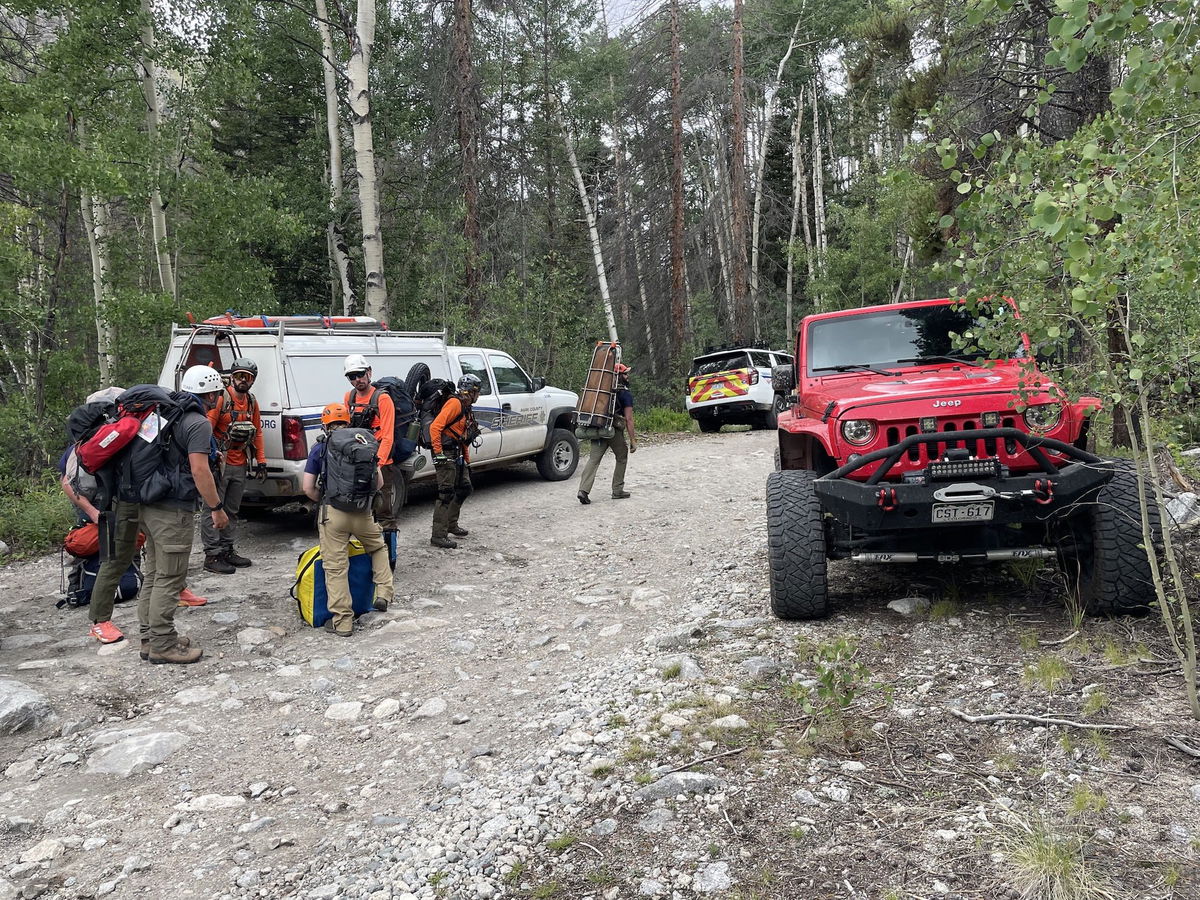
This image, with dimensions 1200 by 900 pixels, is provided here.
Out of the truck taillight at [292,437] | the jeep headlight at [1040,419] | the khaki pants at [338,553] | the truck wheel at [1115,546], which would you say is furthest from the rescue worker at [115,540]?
the truck wheel at [1115,546]

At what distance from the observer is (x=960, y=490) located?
4156 millimetres

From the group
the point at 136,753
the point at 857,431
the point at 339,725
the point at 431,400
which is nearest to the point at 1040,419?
the point at 857,431

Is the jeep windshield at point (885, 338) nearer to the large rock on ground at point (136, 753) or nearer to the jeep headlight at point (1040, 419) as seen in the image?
the jeep headlight at point (1040, 419)

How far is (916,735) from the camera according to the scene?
3354mm

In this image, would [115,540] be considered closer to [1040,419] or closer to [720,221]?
[1040,419]

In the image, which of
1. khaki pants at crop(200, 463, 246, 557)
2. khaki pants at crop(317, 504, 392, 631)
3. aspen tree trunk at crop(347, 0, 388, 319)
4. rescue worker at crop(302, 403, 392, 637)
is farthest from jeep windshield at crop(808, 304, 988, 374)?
aspen tree trunk at crop(347, 0, 388, 319)

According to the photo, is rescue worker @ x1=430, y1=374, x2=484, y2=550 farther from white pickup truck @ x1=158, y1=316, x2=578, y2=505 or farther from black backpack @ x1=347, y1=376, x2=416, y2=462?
black backpack @ x1=347, y1=376, x2=416, y2=462

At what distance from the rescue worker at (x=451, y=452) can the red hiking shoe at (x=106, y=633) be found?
305cm

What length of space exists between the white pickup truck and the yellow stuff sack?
1.67 meters

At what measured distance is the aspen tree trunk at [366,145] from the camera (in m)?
11.7

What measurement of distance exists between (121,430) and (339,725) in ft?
7.61

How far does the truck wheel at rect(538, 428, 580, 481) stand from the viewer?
11.6m

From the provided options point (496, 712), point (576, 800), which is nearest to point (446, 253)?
point (496, 712)

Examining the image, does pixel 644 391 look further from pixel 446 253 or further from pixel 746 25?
pixel 746 25
